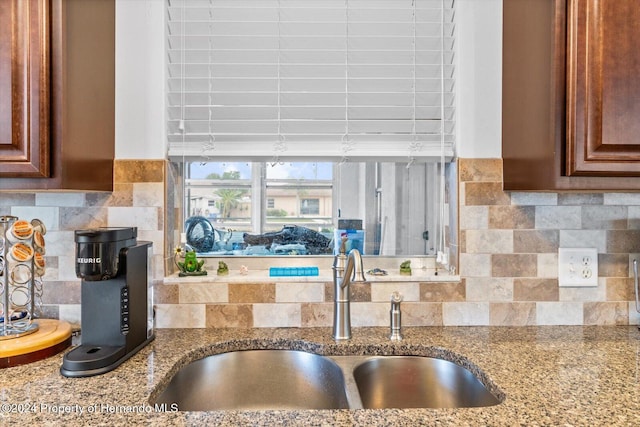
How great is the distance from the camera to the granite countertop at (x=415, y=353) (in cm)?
77

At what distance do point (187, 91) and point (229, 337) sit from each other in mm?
833

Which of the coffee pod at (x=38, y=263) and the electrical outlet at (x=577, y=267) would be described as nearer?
the coffee pod at (x=38, y=263)

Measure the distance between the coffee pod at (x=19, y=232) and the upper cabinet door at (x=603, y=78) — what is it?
1.44 meters

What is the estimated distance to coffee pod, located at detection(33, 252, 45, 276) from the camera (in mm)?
1106

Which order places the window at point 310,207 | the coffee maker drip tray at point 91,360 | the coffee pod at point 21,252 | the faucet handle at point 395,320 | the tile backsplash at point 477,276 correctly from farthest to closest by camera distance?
the window at point 310,207, the tile backsplash at point 477,276, the faucet handle at point 395,320, the coffee pod at point 21,252, the coffee maker drip tray at point 91,360

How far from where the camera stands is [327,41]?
1.39m

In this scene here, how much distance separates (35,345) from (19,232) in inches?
11.8

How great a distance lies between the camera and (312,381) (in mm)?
1188

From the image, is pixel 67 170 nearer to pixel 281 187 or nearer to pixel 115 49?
pixel 115 49

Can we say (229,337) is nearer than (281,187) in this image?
Yes

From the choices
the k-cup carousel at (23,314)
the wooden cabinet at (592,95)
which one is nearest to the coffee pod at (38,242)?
the k-cup carousel at (23,314)

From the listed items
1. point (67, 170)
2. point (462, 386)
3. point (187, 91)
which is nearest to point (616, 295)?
point (462, 386)

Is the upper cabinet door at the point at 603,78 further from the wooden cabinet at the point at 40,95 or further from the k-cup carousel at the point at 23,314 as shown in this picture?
the k-cup carousel at the point at 23,314

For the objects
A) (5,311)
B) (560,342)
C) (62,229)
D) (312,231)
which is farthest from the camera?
(312,231)
